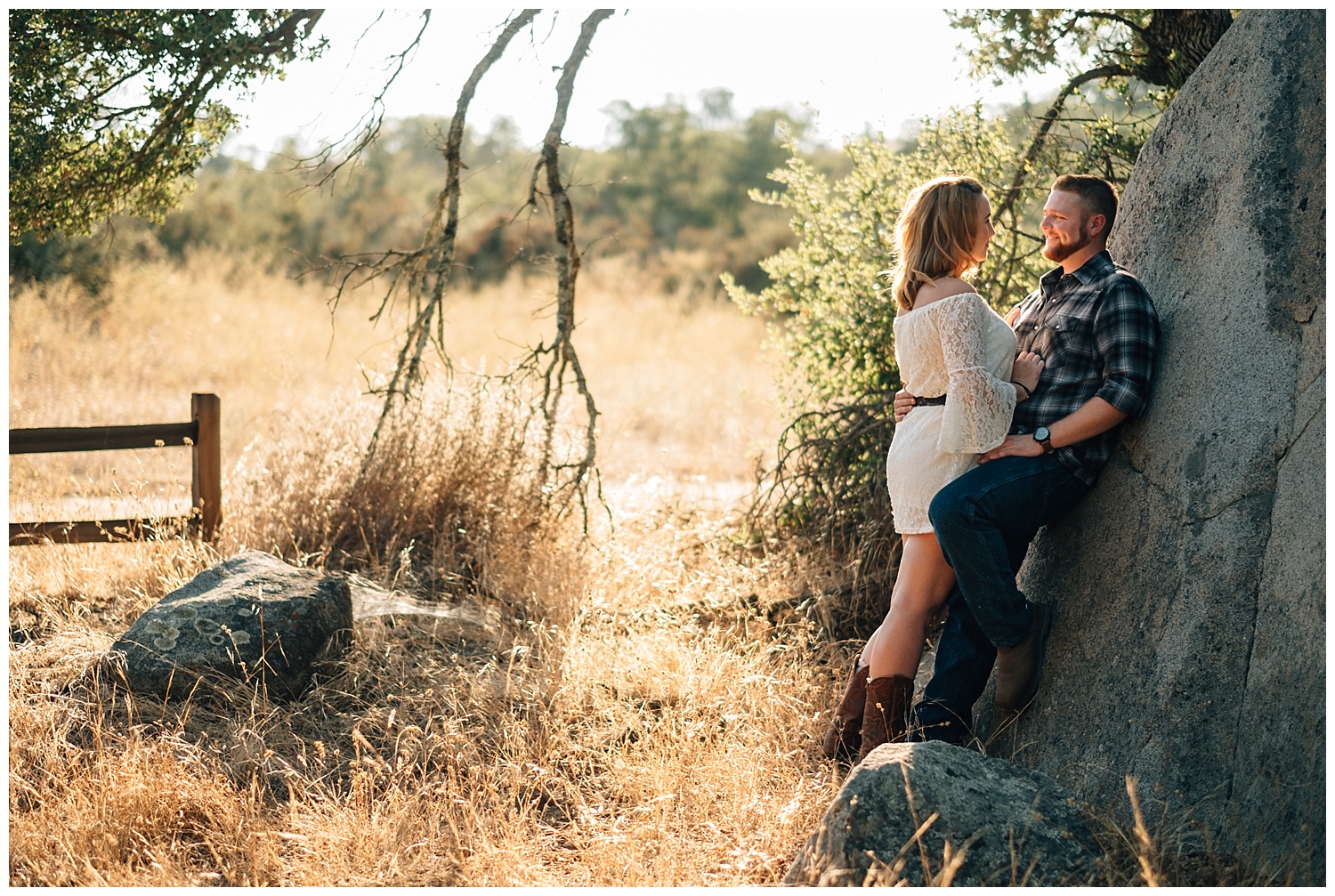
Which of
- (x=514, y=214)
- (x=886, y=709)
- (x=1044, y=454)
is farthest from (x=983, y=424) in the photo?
(x=514, y=214)

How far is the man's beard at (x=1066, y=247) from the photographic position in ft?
12.3

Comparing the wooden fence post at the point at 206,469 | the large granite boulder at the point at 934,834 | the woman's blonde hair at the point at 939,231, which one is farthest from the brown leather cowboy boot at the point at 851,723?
the wooden fence post at the point at 206,469

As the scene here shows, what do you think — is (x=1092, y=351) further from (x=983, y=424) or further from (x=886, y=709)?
(x=886, y=709)

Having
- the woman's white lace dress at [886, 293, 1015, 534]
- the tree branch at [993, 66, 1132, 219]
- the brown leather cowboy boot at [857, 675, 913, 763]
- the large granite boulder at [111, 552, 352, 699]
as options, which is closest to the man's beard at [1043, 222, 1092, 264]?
the woman's white lace dress at [886, 293, 1015, 534]

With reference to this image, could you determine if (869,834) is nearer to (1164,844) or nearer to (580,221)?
(1164,844)

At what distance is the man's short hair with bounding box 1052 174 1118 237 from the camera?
374 cm

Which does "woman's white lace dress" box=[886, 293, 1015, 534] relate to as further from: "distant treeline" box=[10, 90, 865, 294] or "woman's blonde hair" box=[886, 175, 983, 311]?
→ "distant treeline" box=[10, 90, 865, 294]

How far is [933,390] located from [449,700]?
2395 millimetres

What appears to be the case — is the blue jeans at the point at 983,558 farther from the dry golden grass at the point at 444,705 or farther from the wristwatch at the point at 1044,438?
the dry golden grass at the point at 444,705

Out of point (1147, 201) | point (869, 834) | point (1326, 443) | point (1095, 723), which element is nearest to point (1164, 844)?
point (1095, 723)

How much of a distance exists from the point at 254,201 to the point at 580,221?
8291mm

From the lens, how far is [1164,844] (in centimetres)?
301

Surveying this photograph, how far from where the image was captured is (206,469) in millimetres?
6574

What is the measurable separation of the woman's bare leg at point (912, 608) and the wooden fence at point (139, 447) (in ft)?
14.1
